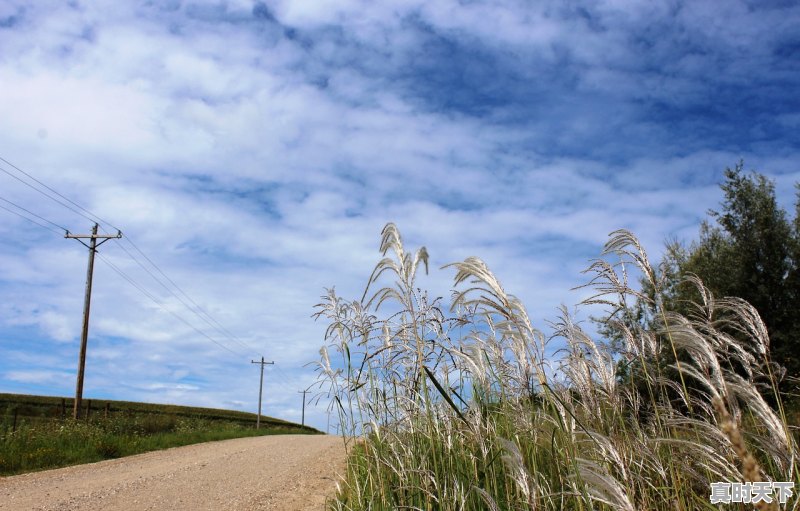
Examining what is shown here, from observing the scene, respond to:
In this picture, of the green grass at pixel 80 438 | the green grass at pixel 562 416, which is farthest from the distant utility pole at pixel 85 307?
the green grass at pixel 562 416

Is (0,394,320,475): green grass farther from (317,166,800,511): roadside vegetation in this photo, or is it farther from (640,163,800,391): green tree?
(640,163,800,391): green tree

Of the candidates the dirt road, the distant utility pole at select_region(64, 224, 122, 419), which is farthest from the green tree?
the distant utility pole at select_region(64, 224, 122, 419)

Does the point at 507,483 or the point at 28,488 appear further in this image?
the point at 28,488

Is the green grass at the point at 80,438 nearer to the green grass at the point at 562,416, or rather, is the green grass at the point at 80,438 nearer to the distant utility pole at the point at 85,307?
the distant utility pole at the point at 85,307

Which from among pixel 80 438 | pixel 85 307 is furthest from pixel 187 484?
pixel 85 307

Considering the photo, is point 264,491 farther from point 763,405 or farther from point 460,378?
point 763,405

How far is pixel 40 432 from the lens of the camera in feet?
54.8

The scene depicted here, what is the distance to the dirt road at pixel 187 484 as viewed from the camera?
8812mm

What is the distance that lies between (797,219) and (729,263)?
99.2 inches

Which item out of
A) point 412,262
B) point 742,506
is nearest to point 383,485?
point 412,262

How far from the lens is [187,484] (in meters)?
10.6

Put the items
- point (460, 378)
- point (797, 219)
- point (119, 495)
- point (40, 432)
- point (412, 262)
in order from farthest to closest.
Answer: point (797, 219)
point (40, 432)
point (119, 495)
point (460, 378)
point (412, 262)

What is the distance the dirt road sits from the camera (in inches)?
347

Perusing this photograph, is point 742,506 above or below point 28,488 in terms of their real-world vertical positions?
above
